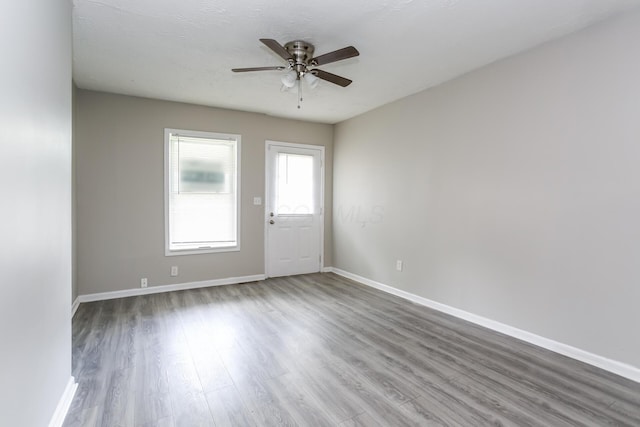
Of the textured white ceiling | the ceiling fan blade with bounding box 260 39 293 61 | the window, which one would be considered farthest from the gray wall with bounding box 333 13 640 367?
the window

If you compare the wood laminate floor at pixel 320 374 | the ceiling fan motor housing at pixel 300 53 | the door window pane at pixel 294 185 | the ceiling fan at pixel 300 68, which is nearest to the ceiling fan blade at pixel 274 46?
the ceiling fan at pixel 300 68

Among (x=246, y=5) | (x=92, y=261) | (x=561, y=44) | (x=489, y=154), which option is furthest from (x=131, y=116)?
(x=561, y=44)

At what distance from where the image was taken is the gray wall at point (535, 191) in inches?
90.3

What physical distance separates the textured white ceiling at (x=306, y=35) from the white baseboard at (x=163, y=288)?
2.59 metres

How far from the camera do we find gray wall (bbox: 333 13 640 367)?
2.29 meters

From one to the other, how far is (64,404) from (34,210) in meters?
1.25

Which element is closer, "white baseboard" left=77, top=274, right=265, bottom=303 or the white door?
"white baseboard" left=77, top=274, right=265, bottom=303

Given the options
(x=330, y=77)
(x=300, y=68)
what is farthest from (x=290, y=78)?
(x=330, y=77)

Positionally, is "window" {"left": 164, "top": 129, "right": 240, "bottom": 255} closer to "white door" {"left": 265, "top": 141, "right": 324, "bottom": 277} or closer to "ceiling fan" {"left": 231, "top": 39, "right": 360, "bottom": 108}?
"white door" {"left": 265, "top": 141, "right": 324, "bottom": 277}

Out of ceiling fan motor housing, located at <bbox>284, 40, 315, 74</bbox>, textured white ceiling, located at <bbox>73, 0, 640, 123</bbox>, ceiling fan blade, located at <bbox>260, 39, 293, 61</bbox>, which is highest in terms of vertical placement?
textured white ceiling, located at <bbox>73, 0, 640, 123</bbox>

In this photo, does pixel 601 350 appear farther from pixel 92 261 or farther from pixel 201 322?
pixel 92 261

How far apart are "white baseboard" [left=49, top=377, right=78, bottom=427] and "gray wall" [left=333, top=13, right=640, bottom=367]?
11.3ft

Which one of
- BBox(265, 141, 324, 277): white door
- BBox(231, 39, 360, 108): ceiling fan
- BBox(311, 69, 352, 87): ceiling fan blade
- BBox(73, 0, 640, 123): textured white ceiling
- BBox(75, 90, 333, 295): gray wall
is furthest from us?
BBox(265, 141, 324, 277): white door

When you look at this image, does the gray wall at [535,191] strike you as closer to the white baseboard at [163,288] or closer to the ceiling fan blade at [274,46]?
the ceiling fan blade at [274,46]
